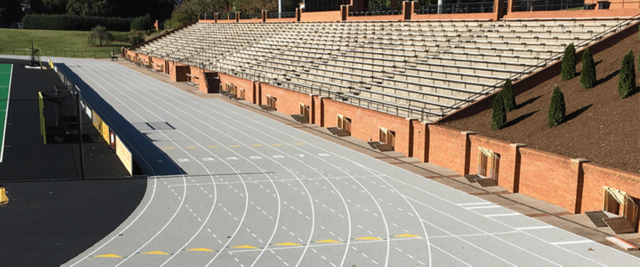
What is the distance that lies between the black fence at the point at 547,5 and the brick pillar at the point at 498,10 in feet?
2.98

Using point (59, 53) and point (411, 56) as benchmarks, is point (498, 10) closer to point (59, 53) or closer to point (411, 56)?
point (411, 56)

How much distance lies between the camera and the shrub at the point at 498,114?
26.6 m

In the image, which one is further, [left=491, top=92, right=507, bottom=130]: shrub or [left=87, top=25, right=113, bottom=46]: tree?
[left=87, top=25, right=113, bottom=46]: tree


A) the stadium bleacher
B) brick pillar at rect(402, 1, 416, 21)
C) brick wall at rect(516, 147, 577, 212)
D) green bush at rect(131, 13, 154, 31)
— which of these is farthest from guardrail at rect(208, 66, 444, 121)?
green bush at rect(131, 13, 154, 31)

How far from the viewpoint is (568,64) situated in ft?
92.9

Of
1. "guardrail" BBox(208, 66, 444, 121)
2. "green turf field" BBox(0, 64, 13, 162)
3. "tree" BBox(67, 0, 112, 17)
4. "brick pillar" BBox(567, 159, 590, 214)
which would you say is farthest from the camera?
"tree" BBox(67, 0, 112, 17)

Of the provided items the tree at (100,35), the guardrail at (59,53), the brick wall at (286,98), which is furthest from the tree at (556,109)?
the tree at (100,35)

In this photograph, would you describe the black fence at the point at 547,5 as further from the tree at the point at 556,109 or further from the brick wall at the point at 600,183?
the brick wall at the point at 600,183

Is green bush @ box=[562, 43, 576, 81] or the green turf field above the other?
green bush @ box=[562, 43, 576, 81]

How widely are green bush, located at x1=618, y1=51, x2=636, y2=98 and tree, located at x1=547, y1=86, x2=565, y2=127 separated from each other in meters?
2.37

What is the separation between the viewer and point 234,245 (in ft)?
58.9

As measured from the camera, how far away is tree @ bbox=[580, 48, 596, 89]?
2644 centimetres

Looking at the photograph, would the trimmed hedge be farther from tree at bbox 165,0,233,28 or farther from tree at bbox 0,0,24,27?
tree at bbox 165,0,233,28

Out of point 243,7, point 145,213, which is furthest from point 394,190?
point 243,7
